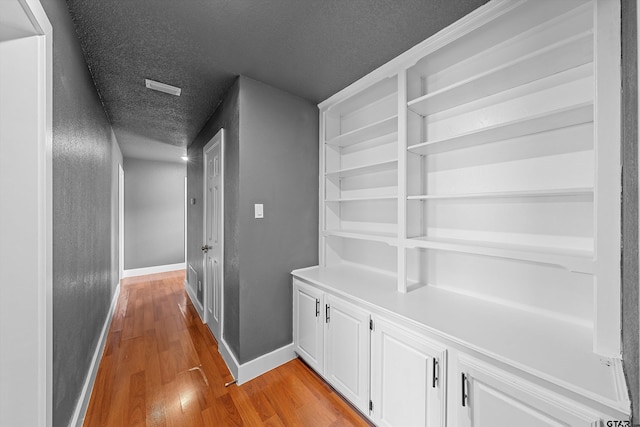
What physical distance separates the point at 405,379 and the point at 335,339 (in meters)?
0.58

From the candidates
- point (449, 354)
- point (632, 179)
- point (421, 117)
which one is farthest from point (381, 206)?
point (632, 179)

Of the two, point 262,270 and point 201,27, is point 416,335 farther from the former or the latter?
point 201,27

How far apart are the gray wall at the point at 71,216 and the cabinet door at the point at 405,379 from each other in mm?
1600

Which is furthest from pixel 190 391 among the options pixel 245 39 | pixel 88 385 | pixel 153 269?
pixel 153 269

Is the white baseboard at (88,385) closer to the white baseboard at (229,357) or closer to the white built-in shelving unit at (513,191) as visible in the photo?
the white baseboard at (229,357)

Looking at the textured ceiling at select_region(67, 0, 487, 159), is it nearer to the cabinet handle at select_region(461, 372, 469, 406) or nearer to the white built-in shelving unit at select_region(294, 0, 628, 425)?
the white built-in shelving unit at select_region(294, 0, 628, 425)

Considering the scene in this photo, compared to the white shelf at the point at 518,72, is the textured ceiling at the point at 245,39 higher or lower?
higher

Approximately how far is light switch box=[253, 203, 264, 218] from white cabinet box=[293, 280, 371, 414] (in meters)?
0.67

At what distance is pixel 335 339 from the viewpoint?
6.01 feet

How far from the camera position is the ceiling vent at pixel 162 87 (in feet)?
6.94

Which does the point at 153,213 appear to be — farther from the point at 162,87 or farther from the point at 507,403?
the point at 507,403

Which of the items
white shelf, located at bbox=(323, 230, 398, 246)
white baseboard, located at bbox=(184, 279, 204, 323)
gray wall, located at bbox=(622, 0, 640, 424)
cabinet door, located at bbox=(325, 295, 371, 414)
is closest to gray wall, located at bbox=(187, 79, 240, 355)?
cabinet door, located at bbox=(325, 295, 371, 414)

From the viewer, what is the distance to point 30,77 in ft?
3.14

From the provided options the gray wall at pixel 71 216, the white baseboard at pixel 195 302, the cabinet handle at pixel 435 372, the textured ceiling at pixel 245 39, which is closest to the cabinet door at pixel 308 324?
the cabinet handle at pixel 435 372
